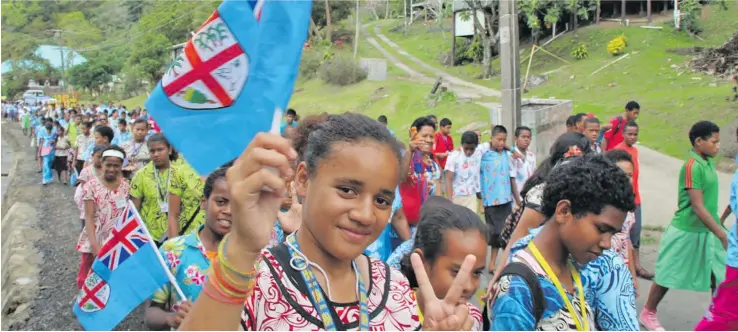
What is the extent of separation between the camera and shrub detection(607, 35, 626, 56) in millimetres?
28812

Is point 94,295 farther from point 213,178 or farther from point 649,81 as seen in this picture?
point 649,81

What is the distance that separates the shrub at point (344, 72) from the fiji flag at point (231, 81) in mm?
32135

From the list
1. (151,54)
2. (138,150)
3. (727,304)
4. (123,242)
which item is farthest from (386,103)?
(123,242)

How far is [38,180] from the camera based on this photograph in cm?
1728

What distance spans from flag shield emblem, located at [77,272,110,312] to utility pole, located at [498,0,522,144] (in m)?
6.20

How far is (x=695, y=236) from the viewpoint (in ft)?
16.6

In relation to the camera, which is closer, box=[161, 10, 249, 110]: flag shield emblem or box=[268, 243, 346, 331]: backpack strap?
box=[268, 243, 346, 331]: backpack strap

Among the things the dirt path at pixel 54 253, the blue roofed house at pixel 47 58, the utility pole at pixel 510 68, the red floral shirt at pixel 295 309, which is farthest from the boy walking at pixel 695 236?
the blue roofed house at pixel 47 58

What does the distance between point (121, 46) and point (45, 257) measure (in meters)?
51.6

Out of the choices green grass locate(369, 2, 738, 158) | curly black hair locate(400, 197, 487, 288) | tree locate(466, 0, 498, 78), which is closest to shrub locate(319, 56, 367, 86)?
green grass locate(369, 2, 738, 158)

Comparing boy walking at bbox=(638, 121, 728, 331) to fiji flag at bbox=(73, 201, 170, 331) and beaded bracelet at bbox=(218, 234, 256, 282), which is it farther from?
beaded bracelet at bbox=(218, 234, 256, 282)

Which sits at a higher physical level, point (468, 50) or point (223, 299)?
point (468, 50)

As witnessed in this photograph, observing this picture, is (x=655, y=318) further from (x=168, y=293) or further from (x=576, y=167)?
(x=168, y=293)

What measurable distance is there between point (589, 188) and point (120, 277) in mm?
2353
